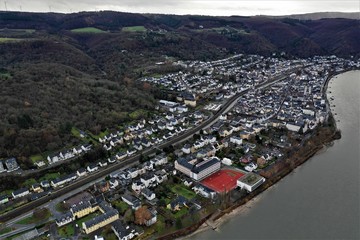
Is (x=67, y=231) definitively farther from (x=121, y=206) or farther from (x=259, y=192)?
(x=259, y=192)

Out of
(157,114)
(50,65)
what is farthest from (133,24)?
(157,114)

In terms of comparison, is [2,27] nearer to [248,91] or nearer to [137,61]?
[137,61]

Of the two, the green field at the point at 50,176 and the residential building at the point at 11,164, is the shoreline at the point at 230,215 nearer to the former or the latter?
the green field at the point at 50,176

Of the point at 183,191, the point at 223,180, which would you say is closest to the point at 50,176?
the point at 183,191

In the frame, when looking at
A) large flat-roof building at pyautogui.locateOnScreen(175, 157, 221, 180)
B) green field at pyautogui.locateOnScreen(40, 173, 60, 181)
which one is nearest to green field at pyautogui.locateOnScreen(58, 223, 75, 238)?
green field at pyautogui.locateOnScreen(40, 173, 60, 181)

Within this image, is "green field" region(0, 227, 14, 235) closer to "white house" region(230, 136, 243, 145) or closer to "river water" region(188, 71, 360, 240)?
"river water" region(188, 71, 360, 240)

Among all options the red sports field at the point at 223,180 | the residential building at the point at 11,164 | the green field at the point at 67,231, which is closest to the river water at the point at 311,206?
the red sports field at the point at 223,180
